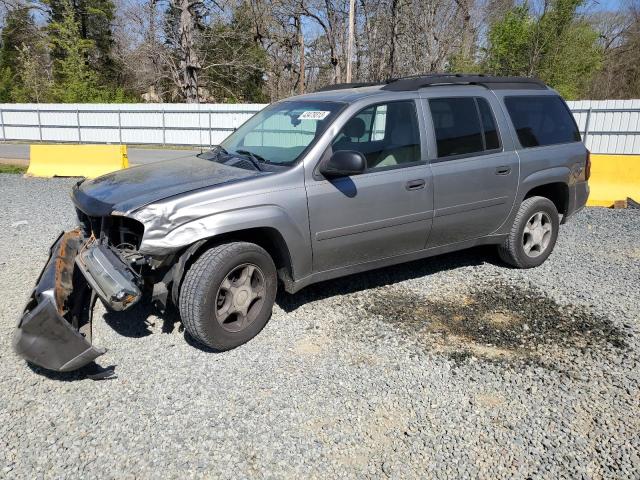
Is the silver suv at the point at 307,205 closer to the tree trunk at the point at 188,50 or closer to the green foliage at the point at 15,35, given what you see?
the tree trunk at the point at 188,50

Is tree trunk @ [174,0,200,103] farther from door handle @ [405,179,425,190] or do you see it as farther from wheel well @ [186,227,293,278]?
wheel well @ [186,227,293,278]

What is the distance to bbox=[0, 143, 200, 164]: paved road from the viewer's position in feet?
59.2

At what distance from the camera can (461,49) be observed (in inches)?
1238

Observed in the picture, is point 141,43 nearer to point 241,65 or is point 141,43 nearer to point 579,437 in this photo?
point 241,65

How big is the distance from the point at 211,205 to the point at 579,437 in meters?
2.69

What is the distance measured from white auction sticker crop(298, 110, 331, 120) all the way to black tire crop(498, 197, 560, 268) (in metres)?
2.39

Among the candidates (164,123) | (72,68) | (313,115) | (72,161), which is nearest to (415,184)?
(313,115)

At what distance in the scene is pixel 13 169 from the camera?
14.4 metres

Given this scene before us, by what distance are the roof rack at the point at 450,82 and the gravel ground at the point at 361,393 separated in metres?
1.93

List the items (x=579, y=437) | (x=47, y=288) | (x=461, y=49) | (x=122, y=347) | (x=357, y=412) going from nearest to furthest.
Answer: (x=579, y=437)
(x=357, y=412)
(x=47, y=288)
(x=122, y=347)
(x=461, y=49)

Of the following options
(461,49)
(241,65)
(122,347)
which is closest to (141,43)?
(241,65)

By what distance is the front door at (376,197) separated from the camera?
13.1 ft

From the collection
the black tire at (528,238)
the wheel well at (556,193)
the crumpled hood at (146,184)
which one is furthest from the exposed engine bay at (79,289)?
the wheel well at (556,193)

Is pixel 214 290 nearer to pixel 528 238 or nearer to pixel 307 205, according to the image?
pixel 307 205
